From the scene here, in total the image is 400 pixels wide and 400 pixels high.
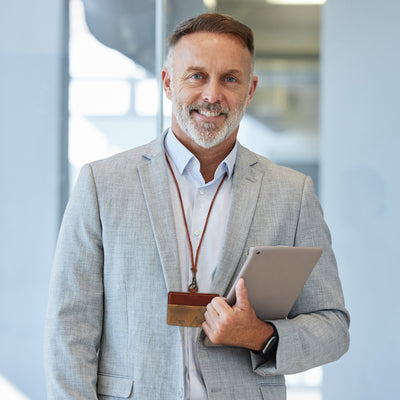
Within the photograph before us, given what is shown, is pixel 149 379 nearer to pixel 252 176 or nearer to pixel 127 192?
pixel 127 192

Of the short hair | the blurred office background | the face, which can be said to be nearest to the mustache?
the face

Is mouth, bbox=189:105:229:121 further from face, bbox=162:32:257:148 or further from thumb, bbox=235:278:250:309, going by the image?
thumb, bbox=235:278:250:309

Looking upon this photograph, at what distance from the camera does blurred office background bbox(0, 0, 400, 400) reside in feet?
10.1

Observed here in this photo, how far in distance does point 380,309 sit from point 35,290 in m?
1.92

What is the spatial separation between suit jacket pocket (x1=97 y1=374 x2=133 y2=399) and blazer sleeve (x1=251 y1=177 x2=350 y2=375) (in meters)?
0.38

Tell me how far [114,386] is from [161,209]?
0.53 metres

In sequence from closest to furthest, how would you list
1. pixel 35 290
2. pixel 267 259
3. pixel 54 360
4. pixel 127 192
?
pixel 267 259 < pixel 54 360 < pixel 127 192 < pixel 35 290

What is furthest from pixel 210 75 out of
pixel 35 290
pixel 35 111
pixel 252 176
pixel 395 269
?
pixel 395 269

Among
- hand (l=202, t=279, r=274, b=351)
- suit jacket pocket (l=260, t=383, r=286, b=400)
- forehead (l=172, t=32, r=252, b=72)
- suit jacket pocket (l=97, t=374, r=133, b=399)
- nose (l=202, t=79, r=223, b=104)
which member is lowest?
suit jacket pocket (l=260, t=383, r=286, b=400)

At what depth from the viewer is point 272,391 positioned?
175 cm

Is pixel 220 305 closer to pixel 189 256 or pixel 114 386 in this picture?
pixel 189 256

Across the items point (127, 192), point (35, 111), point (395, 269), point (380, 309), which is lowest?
point (380, 309)

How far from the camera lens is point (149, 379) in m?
1.66

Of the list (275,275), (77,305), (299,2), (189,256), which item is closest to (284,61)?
(299,2)
